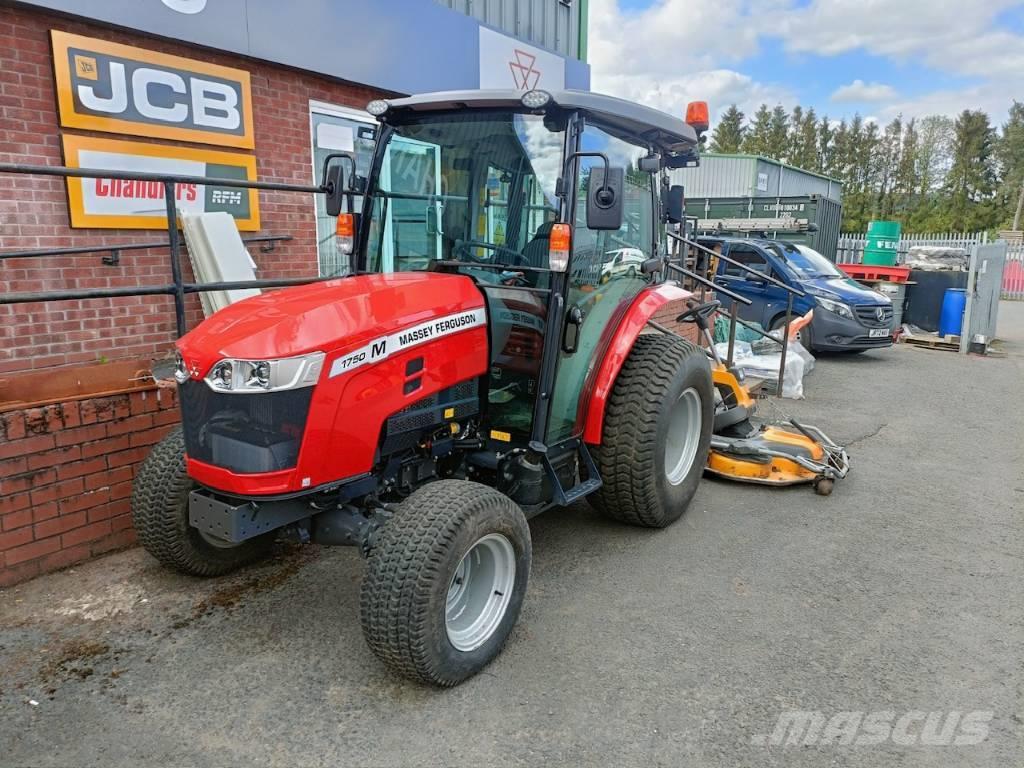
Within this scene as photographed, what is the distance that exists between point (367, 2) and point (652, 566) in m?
5.23

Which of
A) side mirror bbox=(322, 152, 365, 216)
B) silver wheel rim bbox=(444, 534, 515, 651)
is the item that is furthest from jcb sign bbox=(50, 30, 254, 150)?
silver wheel rim bbox=(444, 534, 515, 651)

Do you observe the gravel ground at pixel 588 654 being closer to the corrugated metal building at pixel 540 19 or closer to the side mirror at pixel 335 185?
the side mirror at pixel 335 185

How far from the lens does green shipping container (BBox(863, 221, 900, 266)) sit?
48.5 feet

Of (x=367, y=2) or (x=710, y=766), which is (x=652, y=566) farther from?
(x=367, y=2)

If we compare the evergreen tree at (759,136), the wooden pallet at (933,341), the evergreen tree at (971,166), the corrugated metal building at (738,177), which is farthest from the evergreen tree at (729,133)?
the wooden pallet at (933,341)

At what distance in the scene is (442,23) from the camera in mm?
7031

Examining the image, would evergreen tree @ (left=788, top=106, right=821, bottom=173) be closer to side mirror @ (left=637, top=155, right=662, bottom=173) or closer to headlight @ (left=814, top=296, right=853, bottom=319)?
headlight @ (left=814, top=296, right=853, bottom=319)

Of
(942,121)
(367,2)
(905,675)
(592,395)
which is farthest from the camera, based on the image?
(942,121)

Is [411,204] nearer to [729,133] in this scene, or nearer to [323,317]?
[323,317]

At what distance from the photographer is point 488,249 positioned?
3.60m

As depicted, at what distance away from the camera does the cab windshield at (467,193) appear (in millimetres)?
3496

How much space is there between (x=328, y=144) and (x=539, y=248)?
3637 mm

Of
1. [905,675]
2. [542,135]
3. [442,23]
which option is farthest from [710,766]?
[442,23]

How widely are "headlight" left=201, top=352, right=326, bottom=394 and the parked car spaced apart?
9331 millimetres
